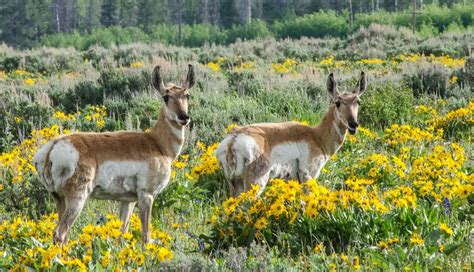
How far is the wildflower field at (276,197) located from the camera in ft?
17.3

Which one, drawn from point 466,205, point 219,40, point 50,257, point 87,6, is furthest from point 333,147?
point 87,6

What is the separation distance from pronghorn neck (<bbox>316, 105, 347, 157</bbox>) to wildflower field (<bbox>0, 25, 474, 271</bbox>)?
52cm

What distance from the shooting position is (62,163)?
5988 mm

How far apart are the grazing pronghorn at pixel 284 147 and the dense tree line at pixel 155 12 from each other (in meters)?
56.9

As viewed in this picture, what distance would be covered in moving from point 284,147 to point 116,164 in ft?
6.10

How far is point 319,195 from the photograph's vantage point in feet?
20.1

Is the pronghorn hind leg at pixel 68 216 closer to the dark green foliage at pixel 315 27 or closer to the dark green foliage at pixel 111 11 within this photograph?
the dark green foliage at pixel 315 27

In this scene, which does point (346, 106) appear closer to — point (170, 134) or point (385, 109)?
point (170, 134)

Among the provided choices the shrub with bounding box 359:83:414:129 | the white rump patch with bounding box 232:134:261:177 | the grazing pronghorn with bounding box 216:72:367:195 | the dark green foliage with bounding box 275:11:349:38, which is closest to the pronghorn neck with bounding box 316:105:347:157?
the grazing pronghorn with bounding box 216:72:367:195

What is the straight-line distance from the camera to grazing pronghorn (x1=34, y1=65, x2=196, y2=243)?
19.7ft

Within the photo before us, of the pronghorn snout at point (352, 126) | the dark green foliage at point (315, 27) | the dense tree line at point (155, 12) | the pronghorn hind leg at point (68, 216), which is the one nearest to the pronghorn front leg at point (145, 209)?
the pronghorn hind leg at point (68, 216)

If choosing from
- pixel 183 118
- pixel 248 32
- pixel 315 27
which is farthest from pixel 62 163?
pixel 248 32

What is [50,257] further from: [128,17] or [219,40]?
[128,17]

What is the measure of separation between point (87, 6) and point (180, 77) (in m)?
75.6
